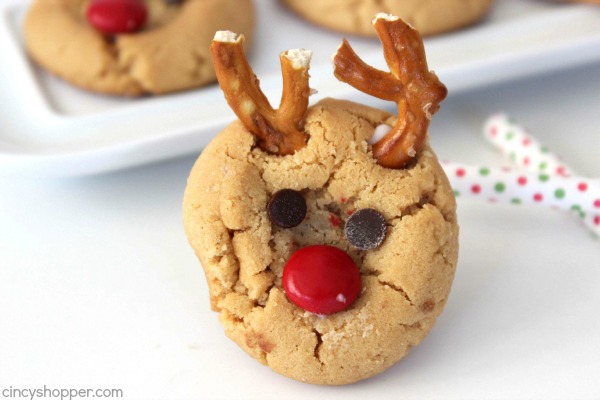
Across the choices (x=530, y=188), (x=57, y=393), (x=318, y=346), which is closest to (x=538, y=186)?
(x=530, y=188)

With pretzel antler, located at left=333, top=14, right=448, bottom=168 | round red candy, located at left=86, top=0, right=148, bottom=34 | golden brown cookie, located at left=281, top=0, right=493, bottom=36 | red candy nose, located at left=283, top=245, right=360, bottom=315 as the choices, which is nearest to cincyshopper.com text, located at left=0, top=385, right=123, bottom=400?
red candy nose, located at left=283, top=245, right=360, bottom=315

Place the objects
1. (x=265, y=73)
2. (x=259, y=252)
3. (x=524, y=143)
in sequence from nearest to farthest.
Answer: (x=259, y=252) < (x=524, y=143) < (x=265, y=73)

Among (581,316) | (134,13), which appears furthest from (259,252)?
(134,13)

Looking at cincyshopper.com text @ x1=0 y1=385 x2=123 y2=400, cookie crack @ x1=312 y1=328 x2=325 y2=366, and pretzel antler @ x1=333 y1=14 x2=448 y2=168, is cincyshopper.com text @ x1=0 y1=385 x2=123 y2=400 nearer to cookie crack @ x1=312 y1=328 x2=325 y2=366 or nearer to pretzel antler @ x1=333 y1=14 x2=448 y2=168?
cookie crack @ x1=312 y1=328 x2=325 y2=366

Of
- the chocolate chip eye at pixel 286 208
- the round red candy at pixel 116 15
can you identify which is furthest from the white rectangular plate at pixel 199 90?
the chocolate chip eye at pixel 286 208

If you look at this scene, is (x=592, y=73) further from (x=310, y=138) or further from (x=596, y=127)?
(x=310, y=138)

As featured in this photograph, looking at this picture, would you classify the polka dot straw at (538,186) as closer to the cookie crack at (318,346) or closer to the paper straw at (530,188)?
the paper straw at (530,188)
